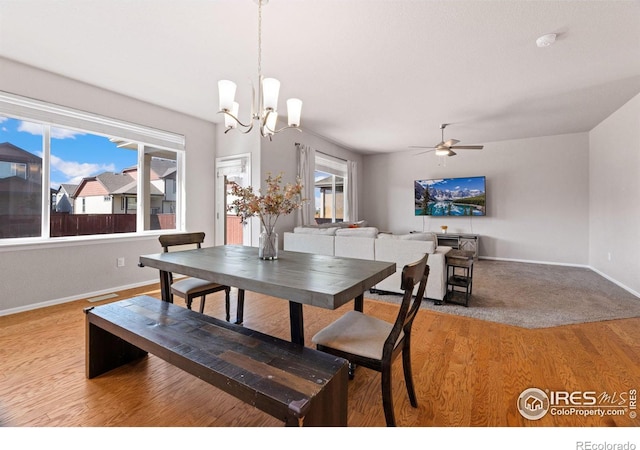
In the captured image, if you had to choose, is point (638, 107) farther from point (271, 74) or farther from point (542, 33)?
point (271, 74)

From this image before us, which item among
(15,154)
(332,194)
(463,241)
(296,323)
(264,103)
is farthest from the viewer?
(332,194)

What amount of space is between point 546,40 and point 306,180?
12.1 ft

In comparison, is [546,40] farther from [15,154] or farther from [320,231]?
[15,154]

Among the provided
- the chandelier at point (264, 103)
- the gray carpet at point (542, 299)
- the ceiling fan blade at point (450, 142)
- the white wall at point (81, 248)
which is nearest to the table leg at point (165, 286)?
the chandelier at point (264, 103)

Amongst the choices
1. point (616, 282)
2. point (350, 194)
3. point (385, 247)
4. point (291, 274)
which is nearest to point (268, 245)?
point (291, 274)

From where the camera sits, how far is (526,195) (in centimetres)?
593

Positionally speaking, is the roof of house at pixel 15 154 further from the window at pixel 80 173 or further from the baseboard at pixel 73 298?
the baseboard at pixel 73 298

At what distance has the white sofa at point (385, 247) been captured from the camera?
10.8ft

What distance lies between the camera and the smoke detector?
237cm

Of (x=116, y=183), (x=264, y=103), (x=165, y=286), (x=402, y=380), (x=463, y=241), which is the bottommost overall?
(x=402, y=380)

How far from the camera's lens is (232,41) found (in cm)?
250

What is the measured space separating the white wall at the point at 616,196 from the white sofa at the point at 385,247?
2.60 metres
